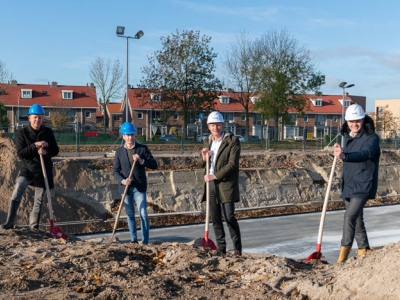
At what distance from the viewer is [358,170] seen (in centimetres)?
621

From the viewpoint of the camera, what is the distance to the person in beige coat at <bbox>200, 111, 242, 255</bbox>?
6.71 m

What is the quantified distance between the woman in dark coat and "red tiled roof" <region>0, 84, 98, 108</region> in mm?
52993

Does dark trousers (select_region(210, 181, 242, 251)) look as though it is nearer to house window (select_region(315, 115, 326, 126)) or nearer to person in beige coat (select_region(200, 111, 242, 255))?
person in beige coat (select_region(200, 111, 242, 255))

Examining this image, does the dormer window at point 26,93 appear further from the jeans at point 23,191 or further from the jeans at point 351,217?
the jeans at point 351,217

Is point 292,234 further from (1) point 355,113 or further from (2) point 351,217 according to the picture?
(1) point 355,113

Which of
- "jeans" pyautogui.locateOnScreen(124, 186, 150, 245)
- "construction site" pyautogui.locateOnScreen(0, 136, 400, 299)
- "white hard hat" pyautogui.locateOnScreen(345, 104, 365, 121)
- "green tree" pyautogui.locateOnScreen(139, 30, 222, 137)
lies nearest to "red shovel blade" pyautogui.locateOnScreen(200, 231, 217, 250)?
"construction site" pyautogui.locateOnScreen(0, 136, 400, 299)

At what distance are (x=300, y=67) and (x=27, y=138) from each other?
102 ft

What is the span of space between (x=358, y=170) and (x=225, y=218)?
1.71 metres

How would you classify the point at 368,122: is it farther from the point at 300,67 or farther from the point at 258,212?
the point at 300,67

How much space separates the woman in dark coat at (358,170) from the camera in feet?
20.1

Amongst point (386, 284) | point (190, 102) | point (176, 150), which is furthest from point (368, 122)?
point (190, 102)

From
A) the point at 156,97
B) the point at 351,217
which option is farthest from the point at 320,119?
the point at 351,217

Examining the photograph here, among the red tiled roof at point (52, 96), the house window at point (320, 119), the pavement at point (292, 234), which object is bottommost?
the pavement at point (292, 234)

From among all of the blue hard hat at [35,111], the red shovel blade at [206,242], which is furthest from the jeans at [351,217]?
the blue hard hat at [35,111]
